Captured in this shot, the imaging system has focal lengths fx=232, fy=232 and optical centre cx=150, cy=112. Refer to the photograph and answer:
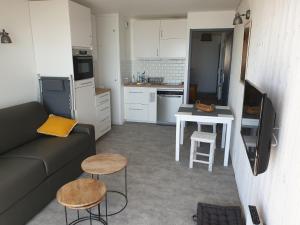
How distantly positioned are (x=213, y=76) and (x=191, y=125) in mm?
4326

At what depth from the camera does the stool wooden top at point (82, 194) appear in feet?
5.68

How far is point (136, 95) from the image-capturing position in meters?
5.25

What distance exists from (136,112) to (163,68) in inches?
49.9

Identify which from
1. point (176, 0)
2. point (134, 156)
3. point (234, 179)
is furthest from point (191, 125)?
point (176, 0)

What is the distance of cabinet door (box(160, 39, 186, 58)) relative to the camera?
5057mm

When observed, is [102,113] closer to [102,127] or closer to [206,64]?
[102,127]

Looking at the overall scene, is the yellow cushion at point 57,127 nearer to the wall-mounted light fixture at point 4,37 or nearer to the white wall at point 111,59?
the wall-mounted light fixture at point 4,37

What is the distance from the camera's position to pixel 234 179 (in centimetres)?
299

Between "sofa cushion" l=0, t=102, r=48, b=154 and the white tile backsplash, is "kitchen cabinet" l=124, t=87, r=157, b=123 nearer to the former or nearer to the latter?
the white tile backsplash

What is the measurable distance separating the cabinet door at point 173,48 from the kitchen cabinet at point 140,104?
2.85ft

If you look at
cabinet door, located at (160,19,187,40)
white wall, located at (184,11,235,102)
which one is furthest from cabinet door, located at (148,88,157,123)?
white wall, located at (184,11,235,102)

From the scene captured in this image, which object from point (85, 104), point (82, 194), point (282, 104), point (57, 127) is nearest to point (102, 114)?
point (85, 104)

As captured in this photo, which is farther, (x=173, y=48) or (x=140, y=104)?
(x=140, y=104)

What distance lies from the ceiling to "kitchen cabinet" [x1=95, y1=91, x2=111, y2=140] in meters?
1.56
